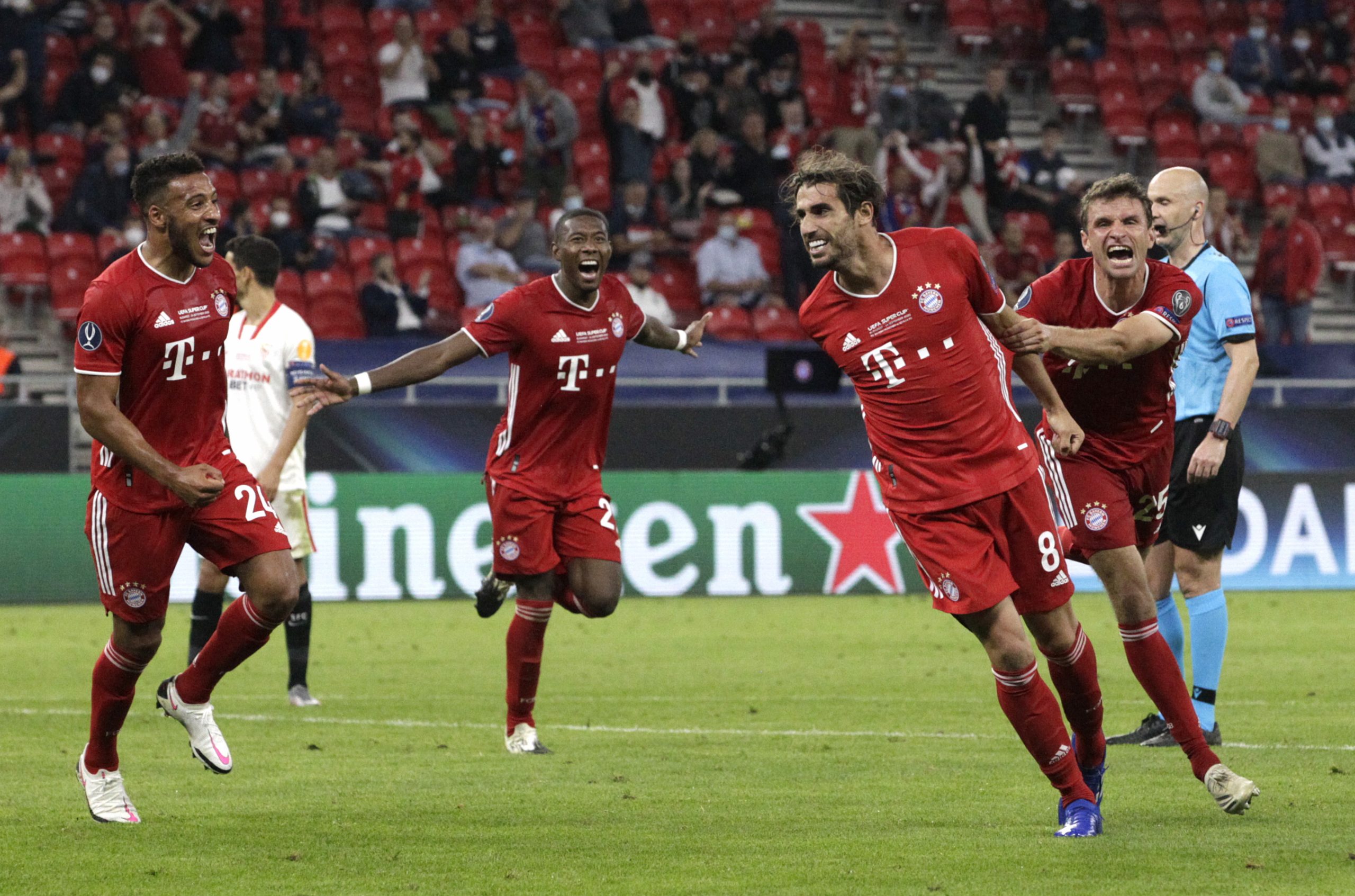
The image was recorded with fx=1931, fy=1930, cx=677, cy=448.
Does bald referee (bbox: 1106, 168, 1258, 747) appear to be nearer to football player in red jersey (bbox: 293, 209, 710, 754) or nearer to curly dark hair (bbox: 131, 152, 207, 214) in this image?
football player in red jersey (bbox: 293, 209, 710, 754)

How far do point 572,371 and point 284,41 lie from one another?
1523 centimetres

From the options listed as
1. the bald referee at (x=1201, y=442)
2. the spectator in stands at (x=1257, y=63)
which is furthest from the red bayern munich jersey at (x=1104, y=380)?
the spectator in stands at (x=1257, y=63)

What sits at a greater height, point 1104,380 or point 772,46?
point 1104,380

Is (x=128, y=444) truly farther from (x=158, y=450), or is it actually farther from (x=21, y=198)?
(x=21, y=198)

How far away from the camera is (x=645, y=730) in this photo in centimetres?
986

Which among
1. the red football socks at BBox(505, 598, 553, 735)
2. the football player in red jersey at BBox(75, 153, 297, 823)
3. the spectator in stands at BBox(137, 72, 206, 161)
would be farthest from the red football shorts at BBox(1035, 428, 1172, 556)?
the spectator in stands at BBox(137, 72, 206, 161)

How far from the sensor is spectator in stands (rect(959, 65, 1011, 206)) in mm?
24688

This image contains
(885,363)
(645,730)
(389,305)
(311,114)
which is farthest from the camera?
(311,114)

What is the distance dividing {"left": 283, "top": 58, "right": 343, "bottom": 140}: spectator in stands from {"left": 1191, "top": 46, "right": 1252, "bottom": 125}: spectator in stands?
12185mm

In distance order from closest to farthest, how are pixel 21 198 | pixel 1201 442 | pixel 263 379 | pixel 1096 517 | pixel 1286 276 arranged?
pixel 1096 517
pixel 1201 442
pixel 263 379
pixel 21 198
pixel 1286 276

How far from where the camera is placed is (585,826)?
7055mm

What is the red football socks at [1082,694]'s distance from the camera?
690 centimetres

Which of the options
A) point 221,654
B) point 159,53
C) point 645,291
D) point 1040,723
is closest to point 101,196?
point 159,53

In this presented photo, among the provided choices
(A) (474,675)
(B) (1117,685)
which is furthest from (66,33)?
(B) (1117,685)
